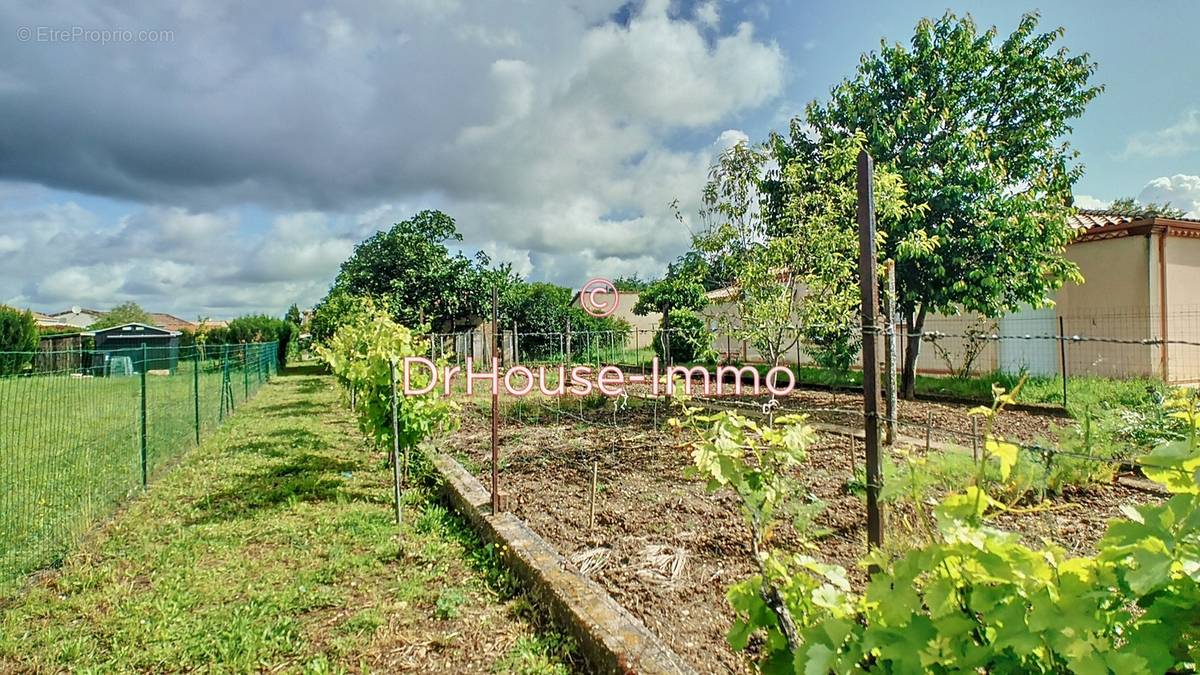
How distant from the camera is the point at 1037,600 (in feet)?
2.97

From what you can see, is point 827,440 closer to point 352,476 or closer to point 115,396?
point 352,476

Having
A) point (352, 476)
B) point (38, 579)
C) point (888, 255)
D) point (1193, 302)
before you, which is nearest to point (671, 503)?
point (352, 476)

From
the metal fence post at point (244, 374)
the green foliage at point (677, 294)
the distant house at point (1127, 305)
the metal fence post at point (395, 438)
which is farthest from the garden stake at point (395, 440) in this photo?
the metal fence post at point (244, 374)

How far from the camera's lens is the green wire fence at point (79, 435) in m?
3.88

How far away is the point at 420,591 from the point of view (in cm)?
331

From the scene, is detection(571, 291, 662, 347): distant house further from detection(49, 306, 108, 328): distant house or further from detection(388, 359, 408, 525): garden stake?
detection(49, 306, 108, 328): distant house

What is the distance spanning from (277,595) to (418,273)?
55.5 ft

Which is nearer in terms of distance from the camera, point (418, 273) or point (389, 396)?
point (389, 396)

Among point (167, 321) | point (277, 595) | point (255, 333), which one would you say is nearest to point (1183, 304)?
point (277, 595)

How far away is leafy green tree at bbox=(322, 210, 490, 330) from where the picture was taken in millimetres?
19141

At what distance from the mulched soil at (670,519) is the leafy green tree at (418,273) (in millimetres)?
13168

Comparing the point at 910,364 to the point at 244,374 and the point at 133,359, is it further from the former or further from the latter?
the point at 244,374

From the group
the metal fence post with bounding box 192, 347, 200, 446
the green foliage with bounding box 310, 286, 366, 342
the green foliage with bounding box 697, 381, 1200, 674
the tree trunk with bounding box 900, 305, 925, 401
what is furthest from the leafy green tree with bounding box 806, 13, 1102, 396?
the green foliage with bounding box 310, 286, 366, 342

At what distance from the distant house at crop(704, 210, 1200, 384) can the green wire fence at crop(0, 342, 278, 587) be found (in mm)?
7644
